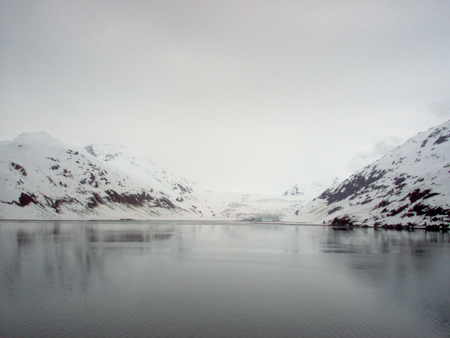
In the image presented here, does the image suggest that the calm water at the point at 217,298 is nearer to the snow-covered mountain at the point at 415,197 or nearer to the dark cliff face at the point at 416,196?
the dark cliff face at the point at 416,196

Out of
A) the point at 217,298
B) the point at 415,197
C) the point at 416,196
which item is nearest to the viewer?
the point at 217,298

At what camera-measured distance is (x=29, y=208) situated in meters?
179

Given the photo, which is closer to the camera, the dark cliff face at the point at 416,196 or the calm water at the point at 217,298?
the calm water at the point at 217,298

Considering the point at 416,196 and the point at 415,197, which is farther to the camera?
the point at 415,197

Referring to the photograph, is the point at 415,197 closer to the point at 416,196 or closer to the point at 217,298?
the point at 416,196

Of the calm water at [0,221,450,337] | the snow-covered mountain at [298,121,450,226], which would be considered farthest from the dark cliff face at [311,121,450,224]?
Answer: the calm water at [0,221,450,337]

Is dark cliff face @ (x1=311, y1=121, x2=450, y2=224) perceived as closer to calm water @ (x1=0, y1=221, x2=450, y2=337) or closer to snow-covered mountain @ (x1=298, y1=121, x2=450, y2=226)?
snow-covered mountain @ (x1=298, y1=121, x2=450, y2=226)

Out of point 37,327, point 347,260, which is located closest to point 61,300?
point 37,327

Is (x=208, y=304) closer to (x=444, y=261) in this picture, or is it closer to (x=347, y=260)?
(x=347, y=260)

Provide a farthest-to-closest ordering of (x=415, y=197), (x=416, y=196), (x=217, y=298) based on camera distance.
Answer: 1. (x=415, y=197)
2. (x=416, y=196)
3. (x=217, y=298)

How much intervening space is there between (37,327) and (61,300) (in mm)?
4580

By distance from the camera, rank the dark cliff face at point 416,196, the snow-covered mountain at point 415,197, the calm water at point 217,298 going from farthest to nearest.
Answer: the dark cliff face at point 416,196 < the snow-covered mountain at point 415,197 < the calm water at point 217,298

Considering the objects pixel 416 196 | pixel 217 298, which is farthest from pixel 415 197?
pixel 217 298

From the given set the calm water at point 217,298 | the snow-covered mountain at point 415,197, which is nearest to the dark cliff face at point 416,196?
the snow-covered mountain at point 415,197
